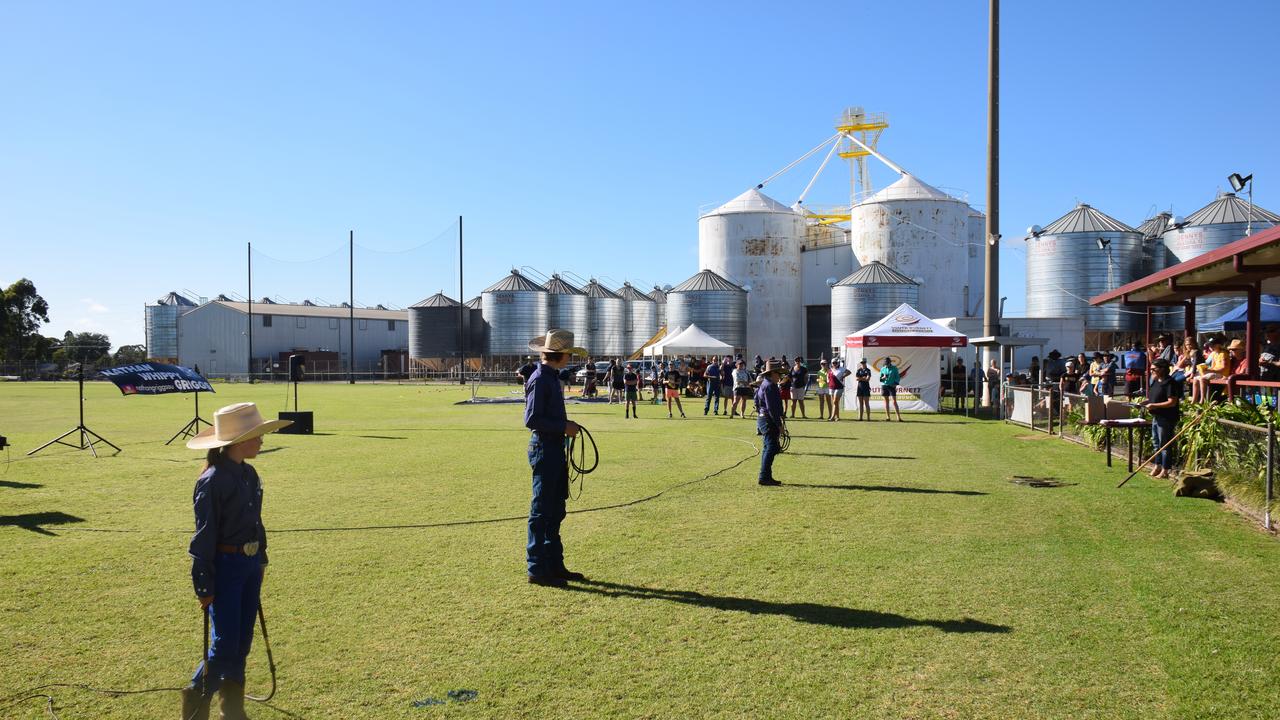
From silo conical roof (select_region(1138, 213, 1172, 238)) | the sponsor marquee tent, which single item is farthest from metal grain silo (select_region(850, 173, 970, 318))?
the sponsor marquee tent

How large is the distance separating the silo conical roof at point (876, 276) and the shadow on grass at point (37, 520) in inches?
1762

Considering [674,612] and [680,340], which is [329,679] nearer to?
[674,612]

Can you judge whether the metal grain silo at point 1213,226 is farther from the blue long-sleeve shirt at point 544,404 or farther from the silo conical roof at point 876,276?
the blue long-sleeve shirt at point 544,404

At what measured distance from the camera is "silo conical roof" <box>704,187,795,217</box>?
2327 inches

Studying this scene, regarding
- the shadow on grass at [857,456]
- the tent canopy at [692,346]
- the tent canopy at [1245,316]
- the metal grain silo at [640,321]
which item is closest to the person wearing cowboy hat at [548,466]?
the shadow on grass at [857,456]

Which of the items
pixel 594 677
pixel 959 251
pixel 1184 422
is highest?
pixel 959 251

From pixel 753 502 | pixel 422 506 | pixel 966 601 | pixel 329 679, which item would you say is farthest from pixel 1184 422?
pixel 329 679

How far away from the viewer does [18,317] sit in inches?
3216

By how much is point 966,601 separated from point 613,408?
2523 cm

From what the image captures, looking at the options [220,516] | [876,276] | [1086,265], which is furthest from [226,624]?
Answer: [1086,265]

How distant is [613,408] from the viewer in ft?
105

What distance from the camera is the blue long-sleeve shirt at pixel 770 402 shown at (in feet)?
43.3

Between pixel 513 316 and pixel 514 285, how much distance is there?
99.7 inches

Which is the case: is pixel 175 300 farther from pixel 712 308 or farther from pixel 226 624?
pixel 226 624
